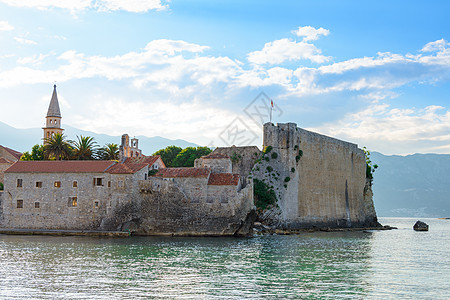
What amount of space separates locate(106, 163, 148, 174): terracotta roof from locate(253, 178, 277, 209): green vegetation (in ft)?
43.0

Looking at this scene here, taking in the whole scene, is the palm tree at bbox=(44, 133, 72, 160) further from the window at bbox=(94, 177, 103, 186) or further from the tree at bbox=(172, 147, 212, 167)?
the tree at bbox=(172, 147, 212, 167)

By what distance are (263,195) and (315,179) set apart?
35.7ft

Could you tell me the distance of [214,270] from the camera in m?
24.6

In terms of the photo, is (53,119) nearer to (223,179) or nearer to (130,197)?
(130,197)

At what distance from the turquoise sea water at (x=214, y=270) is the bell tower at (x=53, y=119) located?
3074 centimetres

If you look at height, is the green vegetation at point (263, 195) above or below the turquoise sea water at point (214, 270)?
above

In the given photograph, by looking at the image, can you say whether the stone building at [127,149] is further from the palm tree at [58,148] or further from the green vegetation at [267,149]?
the green vegetation at [267,149]

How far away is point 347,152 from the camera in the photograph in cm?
6912

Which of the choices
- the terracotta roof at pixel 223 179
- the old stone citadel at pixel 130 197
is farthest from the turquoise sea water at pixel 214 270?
the terracotta roof at pixel 223 179

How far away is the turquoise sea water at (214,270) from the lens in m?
19.5

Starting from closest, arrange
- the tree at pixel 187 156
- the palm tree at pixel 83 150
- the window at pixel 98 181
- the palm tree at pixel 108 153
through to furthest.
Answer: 1. the window at pixel 98 181
2. the palm tree at pixel 83 150
3. the palm tree at pixel 108 153
4. the tree at pixel 187 156

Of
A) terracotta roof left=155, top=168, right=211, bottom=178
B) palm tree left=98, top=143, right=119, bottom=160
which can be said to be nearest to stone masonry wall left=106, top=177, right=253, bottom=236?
terracotta roof left=155, top=168, right=211, bottom=178

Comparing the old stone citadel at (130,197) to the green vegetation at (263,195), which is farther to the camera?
the green vegetation at (263,195)

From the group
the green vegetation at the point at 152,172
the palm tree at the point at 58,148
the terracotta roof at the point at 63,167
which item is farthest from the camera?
the palm tree at the point at 58,148
